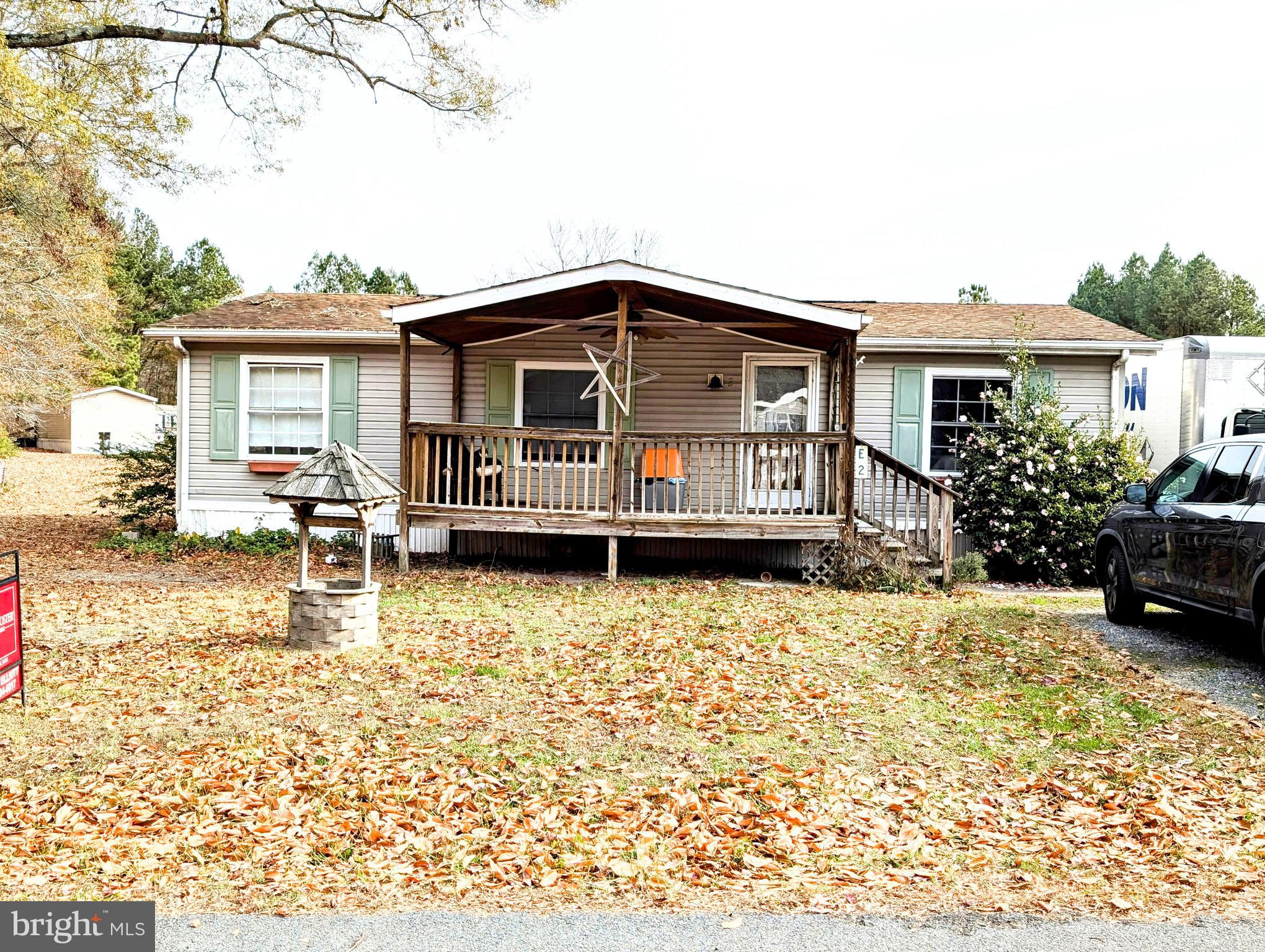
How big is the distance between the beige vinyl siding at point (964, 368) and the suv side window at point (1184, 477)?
545 cm

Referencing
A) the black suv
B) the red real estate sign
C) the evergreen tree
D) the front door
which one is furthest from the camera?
the evergreen tree

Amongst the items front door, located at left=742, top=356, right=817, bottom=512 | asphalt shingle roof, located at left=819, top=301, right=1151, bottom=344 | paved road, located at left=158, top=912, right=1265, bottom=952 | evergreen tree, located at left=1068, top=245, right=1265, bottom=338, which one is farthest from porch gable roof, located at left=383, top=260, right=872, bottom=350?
evergreen tree, located at left=1068, top=245, right=1265, bottom=338

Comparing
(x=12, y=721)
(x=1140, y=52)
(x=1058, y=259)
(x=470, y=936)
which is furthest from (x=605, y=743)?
(x=1058, y=259)

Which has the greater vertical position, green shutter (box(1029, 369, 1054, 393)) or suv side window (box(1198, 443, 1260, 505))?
green shutter (box(1029, 369, 1054, 393))

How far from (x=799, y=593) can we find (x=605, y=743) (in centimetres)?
571

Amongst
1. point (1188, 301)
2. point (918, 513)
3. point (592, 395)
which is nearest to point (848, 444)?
point (918, 513)

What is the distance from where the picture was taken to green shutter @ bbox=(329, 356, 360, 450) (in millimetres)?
13727

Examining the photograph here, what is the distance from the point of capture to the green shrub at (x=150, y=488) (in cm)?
1491

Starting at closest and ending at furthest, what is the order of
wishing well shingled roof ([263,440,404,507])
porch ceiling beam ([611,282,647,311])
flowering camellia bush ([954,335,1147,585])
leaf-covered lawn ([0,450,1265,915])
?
leaf-covered lawn ([0,450,1265,915]) < wishing well shingled roof ([263,440,404,507]) < porch ceiling beam ([611,282,647,311]) < flowering camellia bush ([954,335,1147,585])

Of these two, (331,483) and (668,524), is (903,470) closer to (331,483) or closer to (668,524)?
(668,524)

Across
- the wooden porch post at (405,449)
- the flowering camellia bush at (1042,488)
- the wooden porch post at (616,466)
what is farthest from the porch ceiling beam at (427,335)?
the flowering camellia bush at (1042,488)

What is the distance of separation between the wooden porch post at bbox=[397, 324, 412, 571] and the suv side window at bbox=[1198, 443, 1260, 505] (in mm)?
8040

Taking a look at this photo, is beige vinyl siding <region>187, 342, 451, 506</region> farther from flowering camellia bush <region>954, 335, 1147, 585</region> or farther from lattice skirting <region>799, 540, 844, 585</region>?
flowering camellia bush <region>954, 335, 1147, 585</region>

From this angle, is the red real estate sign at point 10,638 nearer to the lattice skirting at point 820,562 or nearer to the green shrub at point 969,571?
the lattice skirting at point 820,562
